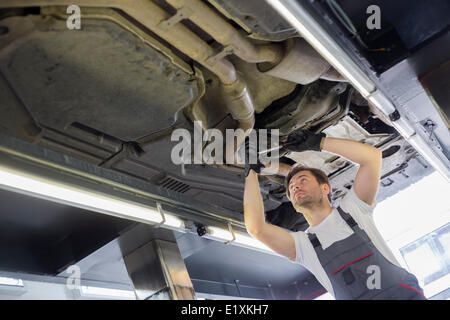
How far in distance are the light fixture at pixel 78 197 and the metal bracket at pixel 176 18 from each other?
96 centimetres

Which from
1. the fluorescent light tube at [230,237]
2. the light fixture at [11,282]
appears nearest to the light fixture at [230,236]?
the fluorescent light tube at [230,237]

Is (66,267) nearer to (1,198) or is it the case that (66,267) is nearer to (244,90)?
(1,198)

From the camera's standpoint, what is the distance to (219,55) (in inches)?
101

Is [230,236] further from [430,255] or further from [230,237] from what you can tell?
[430,255]

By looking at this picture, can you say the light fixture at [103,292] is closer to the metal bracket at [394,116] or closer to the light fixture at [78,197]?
the light fixture at [78,197]

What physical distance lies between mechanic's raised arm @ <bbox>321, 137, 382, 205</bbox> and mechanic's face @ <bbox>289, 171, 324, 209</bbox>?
0.72 ft

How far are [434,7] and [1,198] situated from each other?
2.95m

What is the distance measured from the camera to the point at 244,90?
9.48ft

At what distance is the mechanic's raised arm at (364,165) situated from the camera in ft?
9.31

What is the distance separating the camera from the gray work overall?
2.51 meters

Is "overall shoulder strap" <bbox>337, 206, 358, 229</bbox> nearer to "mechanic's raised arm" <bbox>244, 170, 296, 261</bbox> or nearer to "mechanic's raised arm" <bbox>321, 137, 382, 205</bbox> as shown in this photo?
"mechanic's raised arm" <bbox>321, 137, 382, 205</bbox>

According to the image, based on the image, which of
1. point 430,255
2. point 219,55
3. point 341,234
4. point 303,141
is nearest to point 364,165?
point 341,234

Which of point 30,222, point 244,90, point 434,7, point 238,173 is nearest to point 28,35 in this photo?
point 244,90

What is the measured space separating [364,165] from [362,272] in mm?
646
